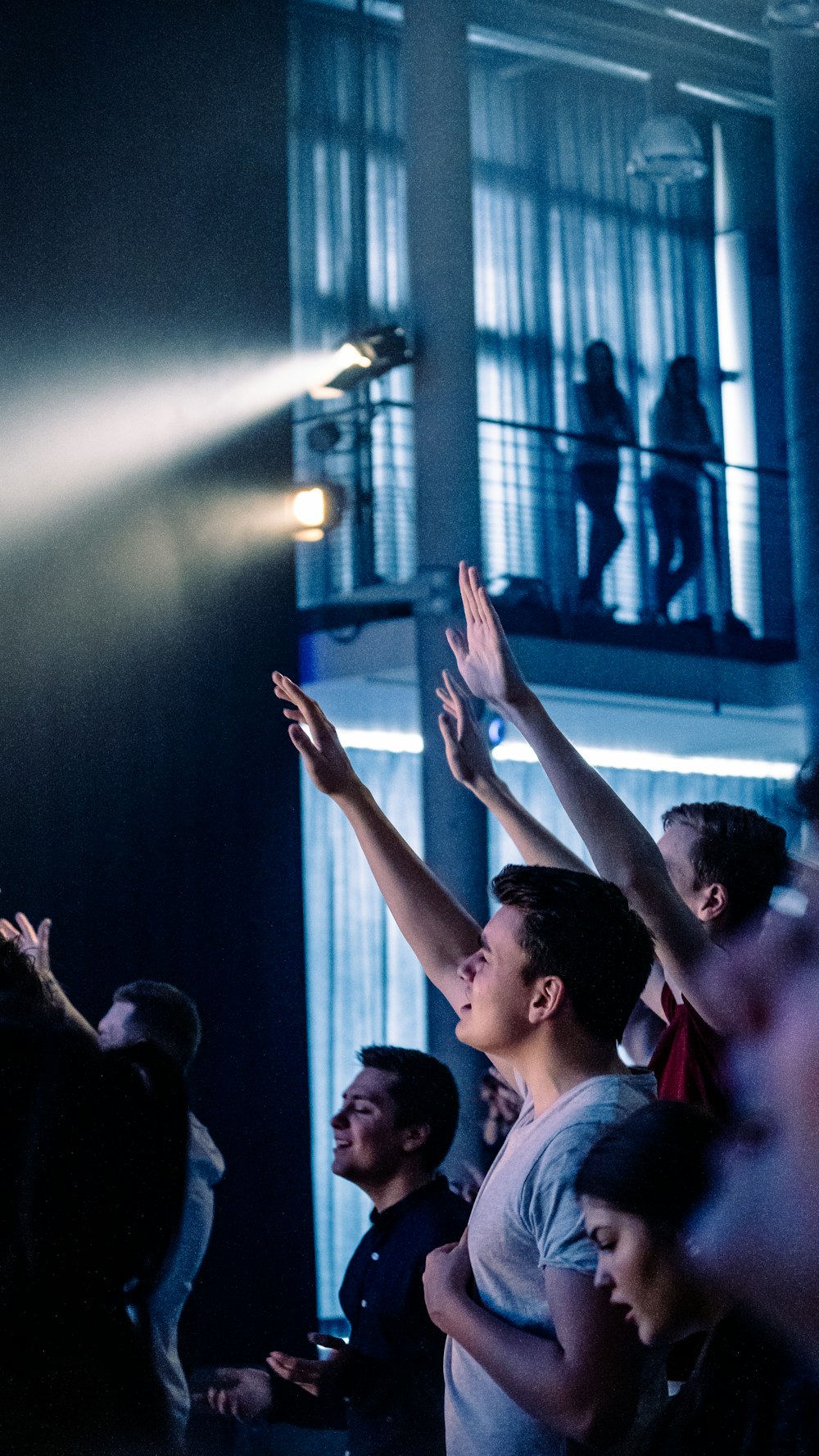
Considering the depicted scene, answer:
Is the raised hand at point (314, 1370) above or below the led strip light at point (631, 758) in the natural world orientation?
below

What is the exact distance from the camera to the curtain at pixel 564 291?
9.23 metres

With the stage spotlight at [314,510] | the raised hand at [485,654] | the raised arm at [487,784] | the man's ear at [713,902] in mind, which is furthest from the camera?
the stage spotlight at [314,510]

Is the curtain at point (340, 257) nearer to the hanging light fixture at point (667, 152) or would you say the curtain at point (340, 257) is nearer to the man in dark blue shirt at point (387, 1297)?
the hanging light fixture at point (667, 152)

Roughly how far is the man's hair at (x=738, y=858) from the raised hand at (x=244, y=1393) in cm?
93

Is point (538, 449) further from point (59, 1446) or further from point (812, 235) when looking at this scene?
point (59, 1446)

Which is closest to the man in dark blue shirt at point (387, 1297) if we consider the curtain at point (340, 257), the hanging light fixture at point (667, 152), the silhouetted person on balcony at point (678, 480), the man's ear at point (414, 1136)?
the man's ear at point (414, 1136)

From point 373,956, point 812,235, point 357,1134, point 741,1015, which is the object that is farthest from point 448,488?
point 741,1015

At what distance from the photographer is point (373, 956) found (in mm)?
8906

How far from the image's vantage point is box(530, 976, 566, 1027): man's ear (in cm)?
180

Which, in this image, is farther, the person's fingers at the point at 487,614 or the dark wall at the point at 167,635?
the dark wall at the point at 167,635

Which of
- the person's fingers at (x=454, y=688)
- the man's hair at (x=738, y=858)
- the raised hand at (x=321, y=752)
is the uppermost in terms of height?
the person's fingers at (x=454, y=688)

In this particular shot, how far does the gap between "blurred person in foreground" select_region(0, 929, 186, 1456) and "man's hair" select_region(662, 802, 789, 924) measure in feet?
2.59

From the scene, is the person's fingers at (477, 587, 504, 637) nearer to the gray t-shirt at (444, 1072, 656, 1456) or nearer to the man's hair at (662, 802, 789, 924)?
the man's hair at (662, 802, 789, 924)

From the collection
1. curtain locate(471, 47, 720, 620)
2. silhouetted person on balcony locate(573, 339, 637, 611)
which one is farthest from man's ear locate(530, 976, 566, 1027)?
curtain locate(471, 47, 720, 620)
